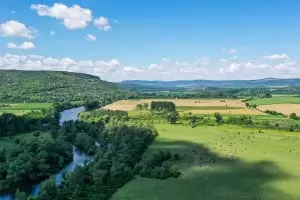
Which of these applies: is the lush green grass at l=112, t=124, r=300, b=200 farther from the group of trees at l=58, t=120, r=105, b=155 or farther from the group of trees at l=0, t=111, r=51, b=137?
the group of trees at l=0, t=111, r=51, b=137

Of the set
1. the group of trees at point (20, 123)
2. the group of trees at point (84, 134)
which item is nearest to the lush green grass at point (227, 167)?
the group of trees at point (84, 134)

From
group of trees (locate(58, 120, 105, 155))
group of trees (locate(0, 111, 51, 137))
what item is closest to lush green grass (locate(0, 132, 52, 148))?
group of trees (locate(0, 111, 51, 137))

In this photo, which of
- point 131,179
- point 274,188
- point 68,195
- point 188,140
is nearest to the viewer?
point 68,195

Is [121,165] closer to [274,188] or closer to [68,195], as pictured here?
[68,195]

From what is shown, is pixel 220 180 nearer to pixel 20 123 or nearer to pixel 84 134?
pixel 84 134

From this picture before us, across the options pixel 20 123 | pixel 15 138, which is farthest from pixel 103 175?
pixel 20 123

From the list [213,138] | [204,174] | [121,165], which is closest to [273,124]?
[213,138]
